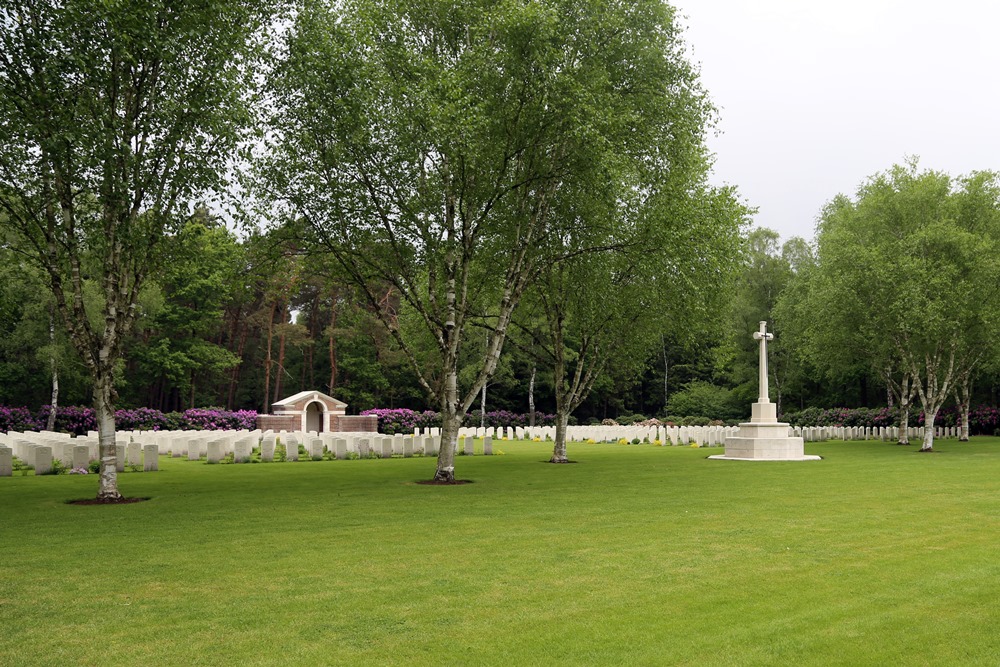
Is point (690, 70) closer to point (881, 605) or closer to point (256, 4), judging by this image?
point (256, 4)

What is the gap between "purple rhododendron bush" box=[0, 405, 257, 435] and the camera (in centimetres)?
3628

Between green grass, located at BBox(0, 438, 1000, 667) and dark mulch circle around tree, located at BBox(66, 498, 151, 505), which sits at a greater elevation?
green grass, located at BBox(0, 438, 1000, 667)

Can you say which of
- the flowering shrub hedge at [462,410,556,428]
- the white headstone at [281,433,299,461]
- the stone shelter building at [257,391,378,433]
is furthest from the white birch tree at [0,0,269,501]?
the flowering shrub hedge at [462,410,556,428]

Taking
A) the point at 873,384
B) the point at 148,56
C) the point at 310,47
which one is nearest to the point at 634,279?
the point at 310,47

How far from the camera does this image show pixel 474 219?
19.2 meters

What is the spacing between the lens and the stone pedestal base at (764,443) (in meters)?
27.0

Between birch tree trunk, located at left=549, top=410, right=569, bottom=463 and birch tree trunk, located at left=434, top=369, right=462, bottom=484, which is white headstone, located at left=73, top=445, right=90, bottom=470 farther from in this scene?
birch tree trunk, located at left=549, top=410, right=569, bottom=463

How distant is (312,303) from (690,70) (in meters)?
47.1

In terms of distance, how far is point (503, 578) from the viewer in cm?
781

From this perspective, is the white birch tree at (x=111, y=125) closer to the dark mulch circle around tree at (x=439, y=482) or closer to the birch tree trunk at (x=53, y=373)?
the dark mulch circle around tree at (x=439, y=482)

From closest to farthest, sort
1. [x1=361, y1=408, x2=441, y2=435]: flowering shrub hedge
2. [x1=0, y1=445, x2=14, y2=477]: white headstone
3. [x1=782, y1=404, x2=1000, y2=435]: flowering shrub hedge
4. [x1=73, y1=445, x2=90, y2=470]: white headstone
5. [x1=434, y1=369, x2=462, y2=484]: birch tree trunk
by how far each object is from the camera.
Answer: [x1=434, y1=369, x2=462, y2=484]: birch tree trunk, [x1=0, y1=445, x2=14, y2=477]: white headstone, [x1=73, y1=445, x2=90, y2=470]: white headstone, [x1=361, y1=408, x2=441, y2=435]: flowering shrub hedge, [x1=782, y1=404, x2=1000, y2=435]: flowering shrub hedge

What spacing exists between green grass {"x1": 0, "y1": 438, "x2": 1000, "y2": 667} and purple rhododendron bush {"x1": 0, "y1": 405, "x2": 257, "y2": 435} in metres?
23.6

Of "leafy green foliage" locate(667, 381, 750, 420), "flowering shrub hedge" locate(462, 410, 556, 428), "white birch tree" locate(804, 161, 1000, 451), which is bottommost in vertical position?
"flowering shrub hedge" locate(462, 410, 556, 428)

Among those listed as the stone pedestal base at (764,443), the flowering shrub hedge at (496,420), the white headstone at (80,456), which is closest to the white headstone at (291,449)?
the white headstone at (80,456)
